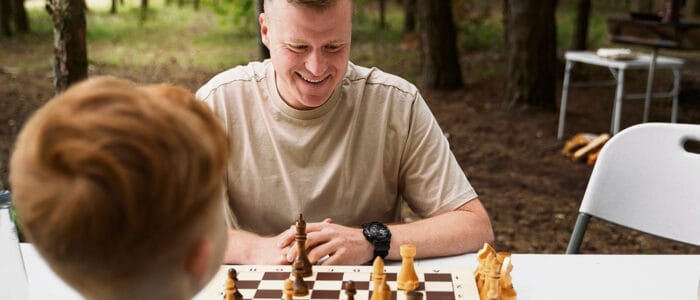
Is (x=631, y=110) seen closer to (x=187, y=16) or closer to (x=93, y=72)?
(x=93, y=72)

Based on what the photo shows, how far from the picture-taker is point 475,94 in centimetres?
934

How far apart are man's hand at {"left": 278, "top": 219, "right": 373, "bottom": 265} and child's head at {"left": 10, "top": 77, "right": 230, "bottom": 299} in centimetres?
100

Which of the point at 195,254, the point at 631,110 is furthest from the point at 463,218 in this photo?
the point at 631,110

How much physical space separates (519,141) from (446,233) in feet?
17.6

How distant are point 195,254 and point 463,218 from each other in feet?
4.44

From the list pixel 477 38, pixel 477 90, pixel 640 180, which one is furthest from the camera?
pixel 477 38

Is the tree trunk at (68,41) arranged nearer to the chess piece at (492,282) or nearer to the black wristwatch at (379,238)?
the black wristwatch at (379,238)

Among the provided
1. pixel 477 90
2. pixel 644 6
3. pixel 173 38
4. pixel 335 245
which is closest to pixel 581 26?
pixel 477 90

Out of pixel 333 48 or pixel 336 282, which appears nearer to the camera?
pixel 336 282

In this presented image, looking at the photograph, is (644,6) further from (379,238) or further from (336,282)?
(336,282)

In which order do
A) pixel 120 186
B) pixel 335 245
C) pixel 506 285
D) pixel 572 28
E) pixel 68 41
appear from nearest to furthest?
pixel 120 186 < pixel 506 285 < pixel 335 245 < pixel 68 41 < pixel 572 28

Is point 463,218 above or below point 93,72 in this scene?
above

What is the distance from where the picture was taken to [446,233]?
2.00 meters

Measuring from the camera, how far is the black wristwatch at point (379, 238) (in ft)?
6.26
